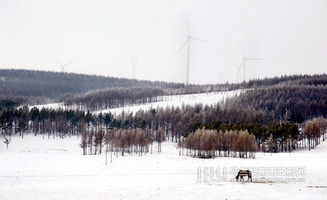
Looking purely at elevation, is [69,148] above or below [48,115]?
below

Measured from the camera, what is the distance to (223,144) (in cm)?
11644

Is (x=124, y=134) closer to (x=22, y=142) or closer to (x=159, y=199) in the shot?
(x=22, y=142)

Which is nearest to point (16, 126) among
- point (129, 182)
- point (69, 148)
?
point (69, 148)

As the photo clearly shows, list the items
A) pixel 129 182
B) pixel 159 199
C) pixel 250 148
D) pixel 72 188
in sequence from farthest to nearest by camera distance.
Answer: pixel 250 148 < pixel 129 182 < pixel 72 188 < pixel 159 199

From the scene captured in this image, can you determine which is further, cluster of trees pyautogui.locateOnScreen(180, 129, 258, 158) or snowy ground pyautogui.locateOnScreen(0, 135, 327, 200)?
cluster of trees pyautogui.locateOnScreen(180, 129, 258, 158)

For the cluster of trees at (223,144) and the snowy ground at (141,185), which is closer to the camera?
the snowy ground at (141,185)

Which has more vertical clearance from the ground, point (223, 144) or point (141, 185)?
point (141, 185)

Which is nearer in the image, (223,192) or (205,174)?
(223,192)

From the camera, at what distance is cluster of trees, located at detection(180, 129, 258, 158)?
10806 cm

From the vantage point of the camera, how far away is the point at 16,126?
178 metres

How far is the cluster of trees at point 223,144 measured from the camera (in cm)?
10806

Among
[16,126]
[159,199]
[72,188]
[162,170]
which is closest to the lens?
[159,199]

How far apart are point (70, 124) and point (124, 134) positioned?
73.1 meters

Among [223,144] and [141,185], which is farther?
[223,144]
